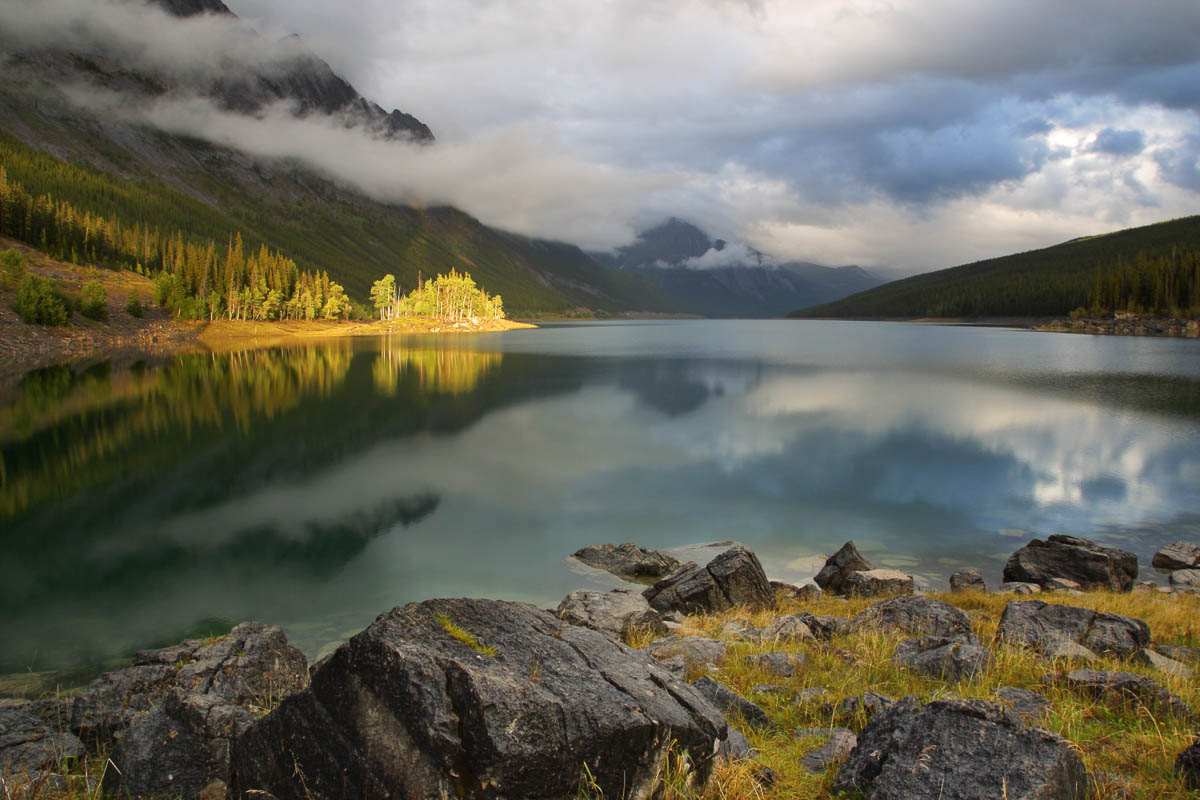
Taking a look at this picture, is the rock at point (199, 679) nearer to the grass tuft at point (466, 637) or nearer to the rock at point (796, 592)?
the grass tuft at point (466, 637)

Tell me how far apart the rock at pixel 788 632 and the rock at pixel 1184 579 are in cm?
1178

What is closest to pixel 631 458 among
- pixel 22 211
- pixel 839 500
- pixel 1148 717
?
pixel 839 500

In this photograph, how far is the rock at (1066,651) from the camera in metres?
→ 8.95

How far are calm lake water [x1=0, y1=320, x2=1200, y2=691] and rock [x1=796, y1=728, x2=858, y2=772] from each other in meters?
10.7

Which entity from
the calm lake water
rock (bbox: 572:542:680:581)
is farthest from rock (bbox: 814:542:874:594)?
rock (bbox: 572:542:680:581)

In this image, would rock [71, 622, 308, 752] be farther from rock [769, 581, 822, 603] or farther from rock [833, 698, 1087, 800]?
rock [769, 581, 822, 603]

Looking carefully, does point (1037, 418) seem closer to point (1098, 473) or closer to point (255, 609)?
point (1098, 473)

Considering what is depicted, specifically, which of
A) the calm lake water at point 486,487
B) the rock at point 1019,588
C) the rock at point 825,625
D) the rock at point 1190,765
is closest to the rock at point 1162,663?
the rock at point 825,625

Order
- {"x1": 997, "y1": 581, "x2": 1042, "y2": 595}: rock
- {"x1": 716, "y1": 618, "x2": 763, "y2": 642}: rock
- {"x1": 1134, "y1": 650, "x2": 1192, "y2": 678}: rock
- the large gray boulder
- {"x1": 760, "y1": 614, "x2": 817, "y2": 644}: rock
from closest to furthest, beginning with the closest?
the large gray boulder, {"x1": 1134, "y1": 650, "x2": 1192, "y2": 678}: rock, {"x1": 760, "y1": 614, "x2": 817, "y2": 644}: rock, {"x1": 716, "y1": 618, "x2": 763, "y2": 642}: rock, {"x1": 997, "y1": 581, "x2": 1042, "y2": 595}: rock

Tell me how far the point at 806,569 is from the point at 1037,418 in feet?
103

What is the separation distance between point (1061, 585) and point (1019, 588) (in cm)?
108

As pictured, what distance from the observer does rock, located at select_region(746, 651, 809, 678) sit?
9.34 metres

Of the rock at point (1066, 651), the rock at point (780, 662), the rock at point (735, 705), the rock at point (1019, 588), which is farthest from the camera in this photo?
the rock at point (1019, 588)

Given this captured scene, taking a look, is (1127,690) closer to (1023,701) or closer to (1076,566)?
(1023,701)
